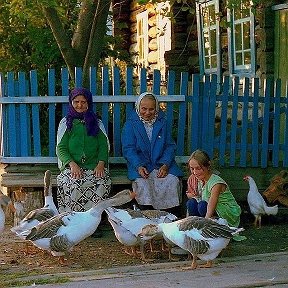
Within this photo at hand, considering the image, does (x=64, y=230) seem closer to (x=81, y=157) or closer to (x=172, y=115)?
(x=81, y=157)

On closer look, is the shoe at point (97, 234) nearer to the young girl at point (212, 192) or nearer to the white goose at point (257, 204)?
the young girl at point (212, 192)

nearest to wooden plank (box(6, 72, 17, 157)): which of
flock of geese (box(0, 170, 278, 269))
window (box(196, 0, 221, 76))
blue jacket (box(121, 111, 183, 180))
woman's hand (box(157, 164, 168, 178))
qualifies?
blue jacket (box(121, 111, 183, 180))

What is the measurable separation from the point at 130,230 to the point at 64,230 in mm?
596

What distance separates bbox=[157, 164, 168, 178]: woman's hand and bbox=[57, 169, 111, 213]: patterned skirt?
1.87 feet

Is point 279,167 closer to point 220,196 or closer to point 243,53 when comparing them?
point 220,196

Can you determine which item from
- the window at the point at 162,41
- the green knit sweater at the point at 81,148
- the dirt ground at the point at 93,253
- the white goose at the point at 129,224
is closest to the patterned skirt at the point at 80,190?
the green knit sweater at the point at 81,148

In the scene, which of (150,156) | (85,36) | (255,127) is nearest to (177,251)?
(150,156)

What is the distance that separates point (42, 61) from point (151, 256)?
5.78 meters

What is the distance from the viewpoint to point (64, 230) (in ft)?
20.6

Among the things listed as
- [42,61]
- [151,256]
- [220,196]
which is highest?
[42,61]

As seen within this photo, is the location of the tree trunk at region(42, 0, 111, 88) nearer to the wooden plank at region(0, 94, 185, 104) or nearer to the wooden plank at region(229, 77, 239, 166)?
the wooden plank at region(0, 94, 185, 104)

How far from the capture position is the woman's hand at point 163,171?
771 centimetres

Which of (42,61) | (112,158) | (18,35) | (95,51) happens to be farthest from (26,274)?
(18,35)

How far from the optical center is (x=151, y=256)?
6785 mm
